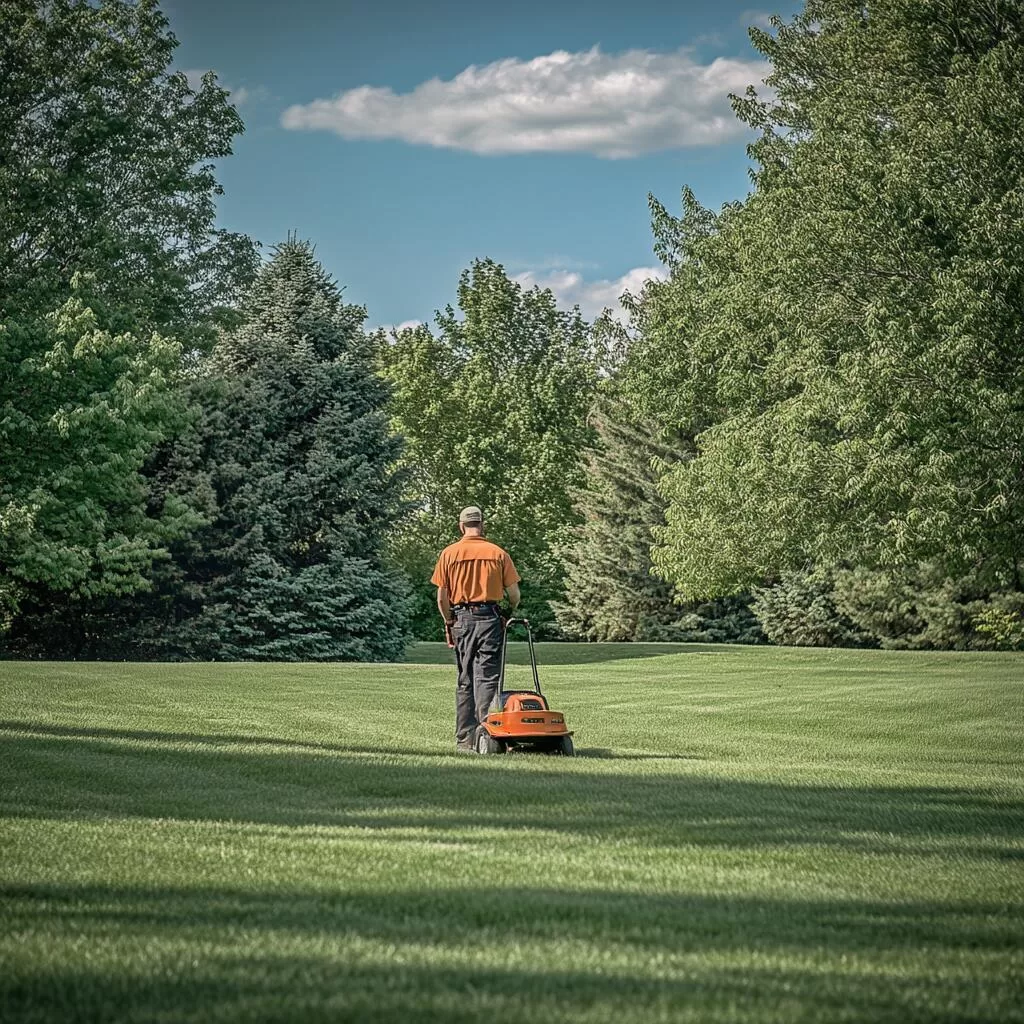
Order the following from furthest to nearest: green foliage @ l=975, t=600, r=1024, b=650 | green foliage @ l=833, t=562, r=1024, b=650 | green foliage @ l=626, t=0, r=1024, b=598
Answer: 1. green foliage @ l=833, t=562, r=1024, b=650
2. green foliage @ l=975, t=600, r=1024, b=650
3. green foliage @ l=626, t=0, r=1024, b=598

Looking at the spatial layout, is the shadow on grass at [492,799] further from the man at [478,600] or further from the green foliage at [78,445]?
the green foliage at [78,445]

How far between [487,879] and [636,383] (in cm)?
3035

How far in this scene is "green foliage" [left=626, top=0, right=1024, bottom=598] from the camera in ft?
73.2

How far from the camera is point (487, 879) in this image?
6.30m

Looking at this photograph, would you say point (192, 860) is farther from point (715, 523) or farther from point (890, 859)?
point (715, 523)

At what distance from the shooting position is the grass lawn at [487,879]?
4375 mm

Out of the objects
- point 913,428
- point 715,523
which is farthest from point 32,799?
point 715,523

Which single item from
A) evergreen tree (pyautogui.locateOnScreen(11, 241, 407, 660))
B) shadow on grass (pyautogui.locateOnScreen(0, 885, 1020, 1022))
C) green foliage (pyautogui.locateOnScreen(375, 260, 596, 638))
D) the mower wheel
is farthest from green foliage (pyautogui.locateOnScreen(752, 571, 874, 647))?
shadow on grass (pyautogui.locateOnScreen(0, 885, 1020, 1022))

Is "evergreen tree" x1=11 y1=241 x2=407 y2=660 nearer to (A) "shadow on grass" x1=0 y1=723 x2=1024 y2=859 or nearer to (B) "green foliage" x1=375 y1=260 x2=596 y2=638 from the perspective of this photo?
(B) "green foliage" x1=375 y1=260 x2=596 y2=638

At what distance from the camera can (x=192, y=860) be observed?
6609mm

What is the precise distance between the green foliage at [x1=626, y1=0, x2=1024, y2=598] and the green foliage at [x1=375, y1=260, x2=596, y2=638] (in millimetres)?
26314

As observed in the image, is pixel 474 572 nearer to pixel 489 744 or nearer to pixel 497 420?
pixel 489 744

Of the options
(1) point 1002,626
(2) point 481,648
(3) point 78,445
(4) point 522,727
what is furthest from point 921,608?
(4) point 522,727

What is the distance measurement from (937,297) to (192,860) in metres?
18.8
